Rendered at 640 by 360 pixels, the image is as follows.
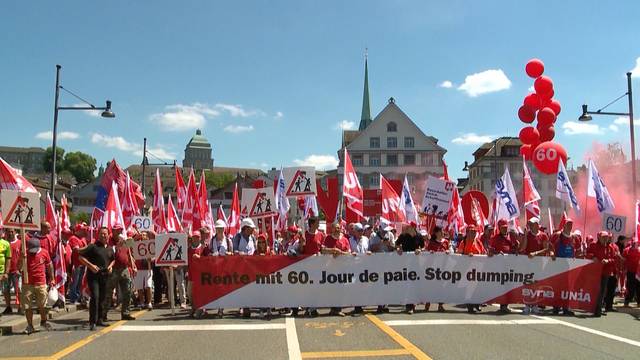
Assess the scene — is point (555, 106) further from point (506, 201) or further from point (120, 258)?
point (120, 258)

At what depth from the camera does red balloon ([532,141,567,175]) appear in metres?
19.8

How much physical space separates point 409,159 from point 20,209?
6522 cm

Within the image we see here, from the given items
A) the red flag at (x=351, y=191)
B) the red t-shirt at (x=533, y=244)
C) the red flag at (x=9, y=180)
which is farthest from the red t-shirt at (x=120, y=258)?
the red t-shirt at (x=533, y=244)

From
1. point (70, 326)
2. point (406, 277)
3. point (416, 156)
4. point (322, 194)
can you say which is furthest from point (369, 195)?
point (416, 156)

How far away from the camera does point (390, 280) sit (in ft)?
37.0

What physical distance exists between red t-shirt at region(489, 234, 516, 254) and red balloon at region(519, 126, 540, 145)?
10789 millimetres

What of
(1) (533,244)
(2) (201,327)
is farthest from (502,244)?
(2) (201,327)

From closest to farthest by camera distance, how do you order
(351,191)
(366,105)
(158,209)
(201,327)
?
1. (201,327)
2. (351,191)
3. (158,209)
4. (366,105)

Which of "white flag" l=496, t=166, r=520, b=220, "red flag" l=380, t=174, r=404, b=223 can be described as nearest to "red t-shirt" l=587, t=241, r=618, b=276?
"white flag" l=496, t=166, r=520, b=220

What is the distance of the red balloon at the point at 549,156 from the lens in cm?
1975

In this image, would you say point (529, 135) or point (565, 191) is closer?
point (565, 191)

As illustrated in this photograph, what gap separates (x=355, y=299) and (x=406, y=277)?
1134 millimetres

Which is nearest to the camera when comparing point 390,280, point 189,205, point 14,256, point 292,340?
point 292,340

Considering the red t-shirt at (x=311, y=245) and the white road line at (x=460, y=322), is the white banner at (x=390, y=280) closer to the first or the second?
the red t-shirt at (x=311, y=245)
